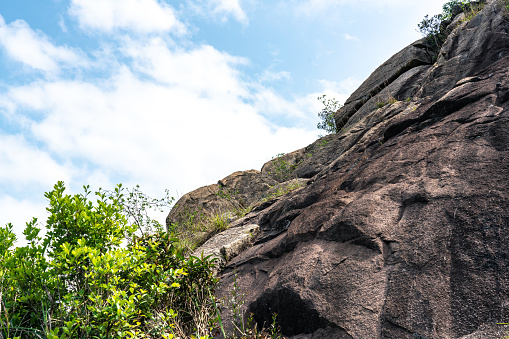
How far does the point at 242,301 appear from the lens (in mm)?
4746

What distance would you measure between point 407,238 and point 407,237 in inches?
0.6

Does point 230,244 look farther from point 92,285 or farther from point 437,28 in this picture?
point 437,28

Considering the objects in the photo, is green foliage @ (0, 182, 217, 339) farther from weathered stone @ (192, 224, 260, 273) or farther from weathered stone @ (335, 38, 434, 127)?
weathered stone @ (335, 38, 434, 127)

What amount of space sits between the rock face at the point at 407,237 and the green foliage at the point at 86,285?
100 centimetres

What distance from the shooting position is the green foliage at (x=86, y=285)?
11.4ft

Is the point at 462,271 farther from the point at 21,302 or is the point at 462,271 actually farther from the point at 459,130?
the point at 21,302

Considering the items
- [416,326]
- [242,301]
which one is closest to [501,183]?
[416,326]

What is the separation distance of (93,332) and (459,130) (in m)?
4.91

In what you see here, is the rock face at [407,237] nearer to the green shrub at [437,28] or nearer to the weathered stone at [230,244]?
the weathered stone at [230,244]

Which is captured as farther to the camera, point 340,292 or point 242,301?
point 242,301

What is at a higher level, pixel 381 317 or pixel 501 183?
pixel 501 183

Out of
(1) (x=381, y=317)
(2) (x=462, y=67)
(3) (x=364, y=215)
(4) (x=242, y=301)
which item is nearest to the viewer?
(1) (x=381, y=317)

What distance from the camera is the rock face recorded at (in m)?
3.16

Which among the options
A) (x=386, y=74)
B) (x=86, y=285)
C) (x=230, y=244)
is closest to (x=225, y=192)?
(x=386, y=74)
